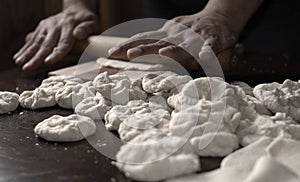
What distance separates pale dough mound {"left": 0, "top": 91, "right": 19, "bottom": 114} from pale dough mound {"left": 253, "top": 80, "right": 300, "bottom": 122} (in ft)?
1.54

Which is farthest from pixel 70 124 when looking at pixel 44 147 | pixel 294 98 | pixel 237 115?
pixel 294 98

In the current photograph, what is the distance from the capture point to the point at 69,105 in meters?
0.95

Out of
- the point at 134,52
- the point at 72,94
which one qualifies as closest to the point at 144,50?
the point at 134,52

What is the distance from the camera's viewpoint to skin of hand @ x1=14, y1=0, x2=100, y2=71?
1.37 metres

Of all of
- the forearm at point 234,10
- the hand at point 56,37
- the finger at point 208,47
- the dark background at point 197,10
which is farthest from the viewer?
the dark background at point 197,10

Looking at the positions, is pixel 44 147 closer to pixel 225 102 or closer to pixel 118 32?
pixel 225 102

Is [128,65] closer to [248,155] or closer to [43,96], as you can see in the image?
[43,96]

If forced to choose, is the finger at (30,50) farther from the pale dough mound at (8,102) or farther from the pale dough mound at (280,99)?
the pale dough mound at (280,99)

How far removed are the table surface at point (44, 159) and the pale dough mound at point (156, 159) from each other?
1.1 inches

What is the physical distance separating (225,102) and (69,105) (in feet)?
1.10

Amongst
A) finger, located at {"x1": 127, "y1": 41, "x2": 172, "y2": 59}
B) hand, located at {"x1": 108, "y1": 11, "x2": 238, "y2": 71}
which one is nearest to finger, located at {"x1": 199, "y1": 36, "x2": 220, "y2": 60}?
hand, located at {"x1": 108, "y1": 11, "x2": 238, "y2": 71}

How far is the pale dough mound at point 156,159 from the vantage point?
64 cm

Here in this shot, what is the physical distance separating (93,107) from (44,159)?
177 millimetres

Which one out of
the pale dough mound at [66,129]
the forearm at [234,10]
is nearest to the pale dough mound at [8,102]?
Result: the pale dough mound at [66,129]
